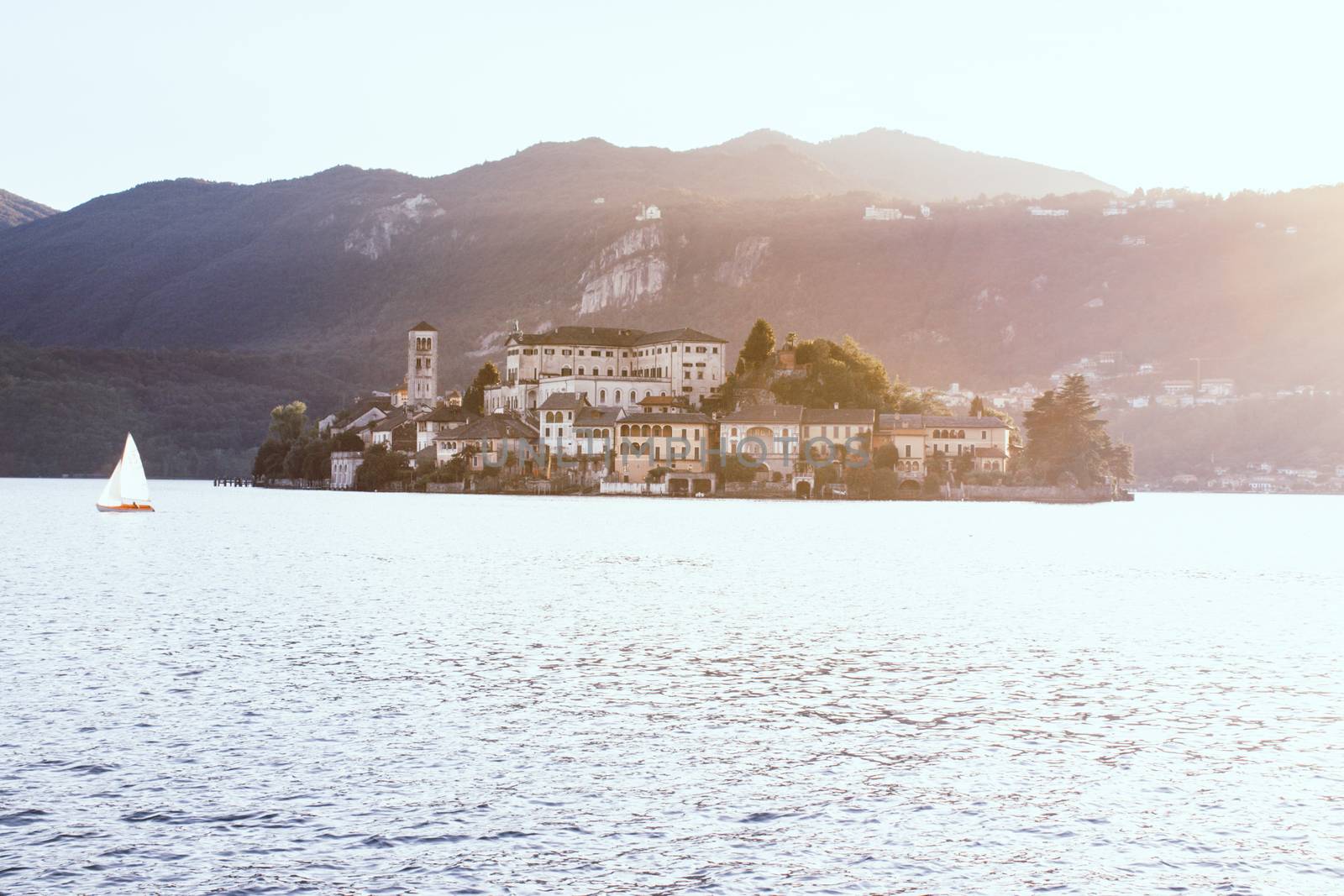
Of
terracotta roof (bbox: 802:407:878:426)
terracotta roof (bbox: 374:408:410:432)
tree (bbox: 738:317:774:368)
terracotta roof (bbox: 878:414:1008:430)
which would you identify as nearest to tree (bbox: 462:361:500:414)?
terracotta roof (bbox: 374:408:410:432)

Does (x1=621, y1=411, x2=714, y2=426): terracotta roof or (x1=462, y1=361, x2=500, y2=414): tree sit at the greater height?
(x1=462, y1=361, x2=500, y2=414): tree

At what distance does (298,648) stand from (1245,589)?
107 feet

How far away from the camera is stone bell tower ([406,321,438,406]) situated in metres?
182

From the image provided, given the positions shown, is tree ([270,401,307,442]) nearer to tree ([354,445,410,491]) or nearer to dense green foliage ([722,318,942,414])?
tree ([354,445,410,491])

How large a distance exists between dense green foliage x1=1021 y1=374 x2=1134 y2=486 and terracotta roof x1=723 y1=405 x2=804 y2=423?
23.6 meters

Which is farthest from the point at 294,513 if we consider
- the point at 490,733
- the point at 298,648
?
the point at 490,733

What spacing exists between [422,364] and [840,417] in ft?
244

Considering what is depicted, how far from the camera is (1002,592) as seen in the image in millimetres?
43781

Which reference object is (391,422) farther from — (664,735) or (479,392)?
(664,735)

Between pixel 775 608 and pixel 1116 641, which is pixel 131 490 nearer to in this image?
pixel 775 608

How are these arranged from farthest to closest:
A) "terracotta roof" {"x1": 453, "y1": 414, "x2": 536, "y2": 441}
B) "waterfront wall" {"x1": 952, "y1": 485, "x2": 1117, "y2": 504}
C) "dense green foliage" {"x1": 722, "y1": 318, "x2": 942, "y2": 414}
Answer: "terracotta roof" {"x1": 453, "y1": 414, "x2": 536, "y2": 441} → "dense green foliage" {"x1": 722, "y1": 318, "x2": 942, "y2": 414} → "waterfront wall" {"x1": 952, "y1": 485, "x2": 1117, "y2": 504}

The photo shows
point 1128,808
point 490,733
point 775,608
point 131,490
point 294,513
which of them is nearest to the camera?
point 1128,808

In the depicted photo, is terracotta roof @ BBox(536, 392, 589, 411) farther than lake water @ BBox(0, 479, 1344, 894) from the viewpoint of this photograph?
Yes

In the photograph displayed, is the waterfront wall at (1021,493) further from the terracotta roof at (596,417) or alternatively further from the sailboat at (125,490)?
the sailboat at (125,490)
